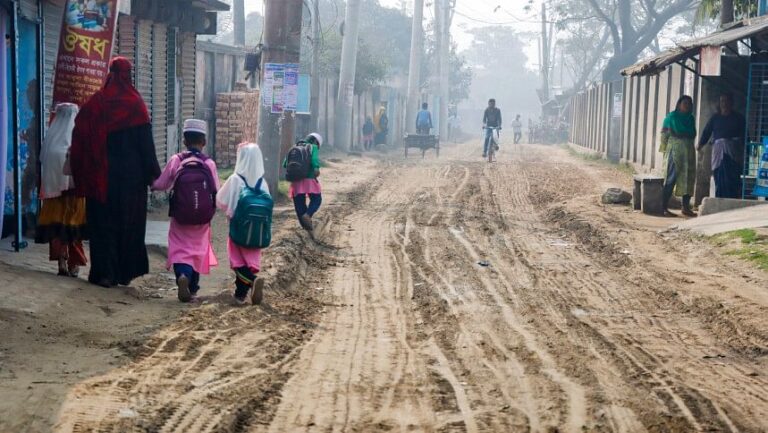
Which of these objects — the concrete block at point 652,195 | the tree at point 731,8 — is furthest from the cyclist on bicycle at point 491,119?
the concrete block at point 652,195

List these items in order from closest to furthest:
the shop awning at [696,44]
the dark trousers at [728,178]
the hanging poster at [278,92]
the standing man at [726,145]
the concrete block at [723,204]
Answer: the shop awning at [696,44] < the concrete block at [723,204] < the standing man at [726,145] < the dark trousers at [728,178] < the hanging poster at [278,92]

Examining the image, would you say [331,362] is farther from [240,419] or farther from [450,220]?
[450,220]

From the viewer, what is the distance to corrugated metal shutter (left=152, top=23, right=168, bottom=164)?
628 inches

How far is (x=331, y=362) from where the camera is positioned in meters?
6.81

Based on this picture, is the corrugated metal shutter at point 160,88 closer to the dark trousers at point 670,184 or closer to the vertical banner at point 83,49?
the vertical banner at point 83,49

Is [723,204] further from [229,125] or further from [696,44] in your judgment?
[229,125]

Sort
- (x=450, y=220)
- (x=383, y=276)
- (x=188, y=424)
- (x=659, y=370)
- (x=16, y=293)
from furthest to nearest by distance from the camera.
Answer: (x=450, y=220) < (x=383, y=276) < (x=16, y=293) < (x=659, y=370) < (x=188, y=424)

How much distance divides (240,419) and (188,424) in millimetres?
272

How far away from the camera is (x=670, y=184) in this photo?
15.8 m

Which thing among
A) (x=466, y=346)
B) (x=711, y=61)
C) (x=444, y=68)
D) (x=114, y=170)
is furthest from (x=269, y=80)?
(x=444, y=68)

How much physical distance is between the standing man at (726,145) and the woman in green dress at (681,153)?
0.21 m

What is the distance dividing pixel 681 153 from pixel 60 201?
31.1 ft

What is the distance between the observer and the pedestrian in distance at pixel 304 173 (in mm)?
13016

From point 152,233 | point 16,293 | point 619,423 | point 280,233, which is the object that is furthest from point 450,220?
point 619,423
